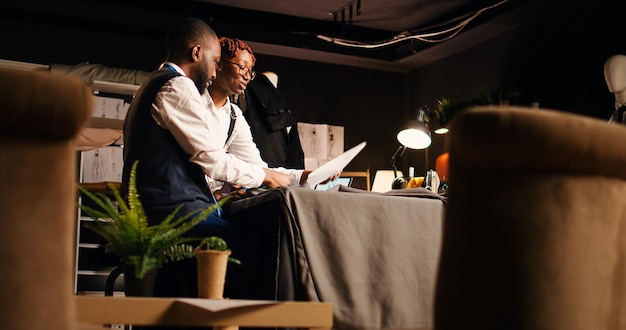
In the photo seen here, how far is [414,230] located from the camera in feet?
8.36

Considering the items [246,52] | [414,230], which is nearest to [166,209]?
[414,230]

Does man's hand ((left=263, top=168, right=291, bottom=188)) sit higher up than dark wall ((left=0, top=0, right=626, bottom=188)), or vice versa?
dark wall ((left=0, top=0, right=626, bottom=188))

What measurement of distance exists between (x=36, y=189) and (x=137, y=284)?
83 cm

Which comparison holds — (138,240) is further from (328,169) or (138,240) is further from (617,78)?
(617,78)

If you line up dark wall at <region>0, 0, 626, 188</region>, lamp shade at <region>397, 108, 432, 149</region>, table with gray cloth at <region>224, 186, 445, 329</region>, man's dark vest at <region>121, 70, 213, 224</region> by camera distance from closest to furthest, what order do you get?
table with gray cloth at <region>224, 186, 445, 329</region> < man's dark vest at <region>121, 70, 213, 224</region> < lamp shade at <region>397, 108, 432, 149</region> < dark wall at <region>0, 0, 626, 188</region>

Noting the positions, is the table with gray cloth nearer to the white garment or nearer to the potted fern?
the white garment

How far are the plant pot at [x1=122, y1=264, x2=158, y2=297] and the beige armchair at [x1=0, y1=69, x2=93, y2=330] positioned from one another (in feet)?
2.51

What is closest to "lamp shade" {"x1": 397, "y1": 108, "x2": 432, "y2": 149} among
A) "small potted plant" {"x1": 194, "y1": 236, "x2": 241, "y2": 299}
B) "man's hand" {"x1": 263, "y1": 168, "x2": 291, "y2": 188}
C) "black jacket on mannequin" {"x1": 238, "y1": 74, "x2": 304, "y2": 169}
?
"black jacket on mannequin" {"x1": 238, "y1": 74, "x2": 304, "y2": 169}

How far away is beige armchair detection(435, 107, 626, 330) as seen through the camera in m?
1.30

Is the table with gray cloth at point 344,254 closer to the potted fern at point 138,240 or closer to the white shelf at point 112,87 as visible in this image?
the potted fern at point 138,240

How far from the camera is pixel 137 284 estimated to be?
187 centimetres

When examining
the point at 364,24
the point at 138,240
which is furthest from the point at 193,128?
the point at 364,24

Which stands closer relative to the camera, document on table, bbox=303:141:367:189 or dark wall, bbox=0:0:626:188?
document on table, bbox=303:141:367:189

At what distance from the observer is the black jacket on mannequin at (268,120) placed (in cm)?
563
